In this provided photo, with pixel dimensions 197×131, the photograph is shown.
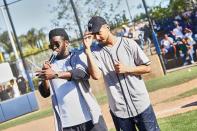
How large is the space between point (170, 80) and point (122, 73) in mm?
10070

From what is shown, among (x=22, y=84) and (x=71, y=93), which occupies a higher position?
(x=71, y=93)

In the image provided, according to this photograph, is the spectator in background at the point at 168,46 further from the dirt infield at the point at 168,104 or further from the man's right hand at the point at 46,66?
the man's right hand at the point at 46,66

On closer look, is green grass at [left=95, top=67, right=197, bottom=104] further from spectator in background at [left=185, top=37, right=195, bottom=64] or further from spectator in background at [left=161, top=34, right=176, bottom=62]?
spectator in background at [left=161, top=34, right=176, bottom=62]

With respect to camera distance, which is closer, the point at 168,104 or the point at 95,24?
the point at 95,24

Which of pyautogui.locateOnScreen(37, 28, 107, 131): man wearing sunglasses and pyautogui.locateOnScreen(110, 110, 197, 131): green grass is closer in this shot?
pyautogui.locateOnScreen(37, 28, 107, 131): man wearing sunglasses

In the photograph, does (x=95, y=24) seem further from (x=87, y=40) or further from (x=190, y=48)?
(x=190, y=48)

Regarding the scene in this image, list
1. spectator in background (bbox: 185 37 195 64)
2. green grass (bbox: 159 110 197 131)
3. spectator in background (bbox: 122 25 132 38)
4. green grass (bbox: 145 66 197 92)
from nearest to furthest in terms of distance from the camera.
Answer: green grass (bbox: 159 110 197 131)
green grass (bbox: 145 66 197 92)
spectator in background (bbox: 185 37 195 64)
spectator in background (bbox: 122 25 132 38)

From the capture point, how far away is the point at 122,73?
166 inches

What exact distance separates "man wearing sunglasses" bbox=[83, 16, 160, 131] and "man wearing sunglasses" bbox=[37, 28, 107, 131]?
148 mm

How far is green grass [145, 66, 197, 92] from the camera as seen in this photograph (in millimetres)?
13310

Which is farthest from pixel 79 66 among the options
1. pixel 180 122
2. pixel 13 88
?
pixel 13 88

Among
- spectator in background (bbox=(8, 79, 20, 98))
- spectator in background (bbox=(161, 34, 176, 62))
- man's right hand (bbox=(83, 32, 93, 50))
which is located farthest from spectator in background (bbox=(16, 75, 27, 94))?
man's right hand (bbox=(83, 32, 93, 50))

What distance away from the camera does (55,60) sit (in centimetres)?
447

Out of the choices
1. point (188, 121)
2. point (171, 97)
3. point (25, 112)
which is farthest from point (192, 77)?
point (25, 112)
